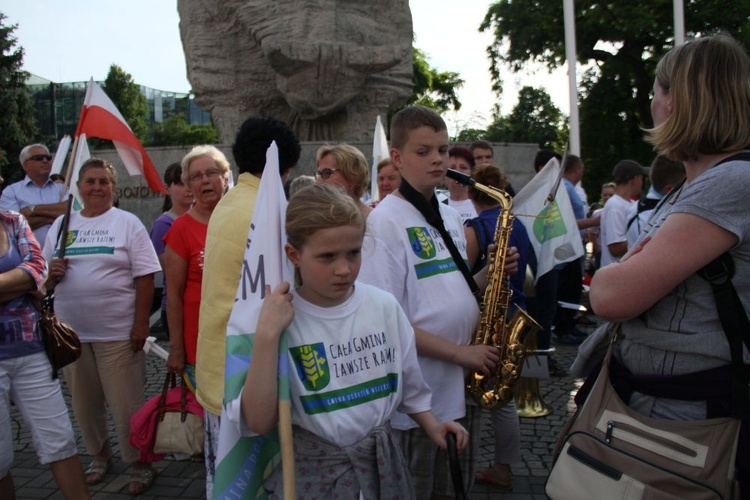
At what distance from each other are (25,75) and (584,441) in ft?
132

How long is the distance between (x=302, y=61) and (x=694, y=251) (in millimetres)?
8528

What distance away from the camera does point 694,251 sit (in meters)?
1.81

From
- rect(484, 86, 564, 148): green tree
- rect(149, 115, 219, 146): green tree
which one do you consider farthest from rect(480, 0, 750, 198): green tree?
rect(149, 115, 219, 146): green tree

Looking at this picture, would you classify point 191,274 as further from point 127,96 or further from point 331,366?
point 127,96

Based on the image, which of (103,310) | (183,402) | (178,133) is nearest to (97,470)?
(103,310)

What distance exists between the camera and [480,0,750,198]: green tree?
25625 mm

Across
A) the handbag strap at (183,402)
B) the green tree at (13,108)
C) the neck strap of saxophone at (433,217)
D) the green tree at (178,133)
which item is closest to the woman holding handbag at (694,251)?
the neck strap of saxophone at (433,217)

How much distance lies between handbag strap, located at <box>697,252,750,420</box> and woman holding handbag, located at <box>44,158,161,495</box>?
3378mm

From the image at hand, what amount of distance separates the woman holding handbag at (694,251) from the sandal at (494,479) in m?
2.06

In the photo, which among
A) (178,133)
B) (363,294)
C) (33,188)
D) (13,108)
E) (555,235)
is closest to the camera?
(363,294)

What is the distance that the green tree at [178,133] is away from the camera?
53.2 m

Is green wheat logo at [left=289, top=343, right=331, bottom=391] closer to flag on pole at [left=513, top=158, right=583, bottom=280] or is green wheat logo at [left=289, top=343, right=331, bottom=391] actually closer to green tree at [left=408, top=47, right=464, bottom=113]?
flag on pole at [left=513, top=158, right=583, bottom=280]

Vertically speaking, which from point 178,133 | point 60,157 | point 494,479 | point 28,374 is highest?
point 178,133

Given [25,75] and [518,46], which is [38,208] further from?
[25,75]
